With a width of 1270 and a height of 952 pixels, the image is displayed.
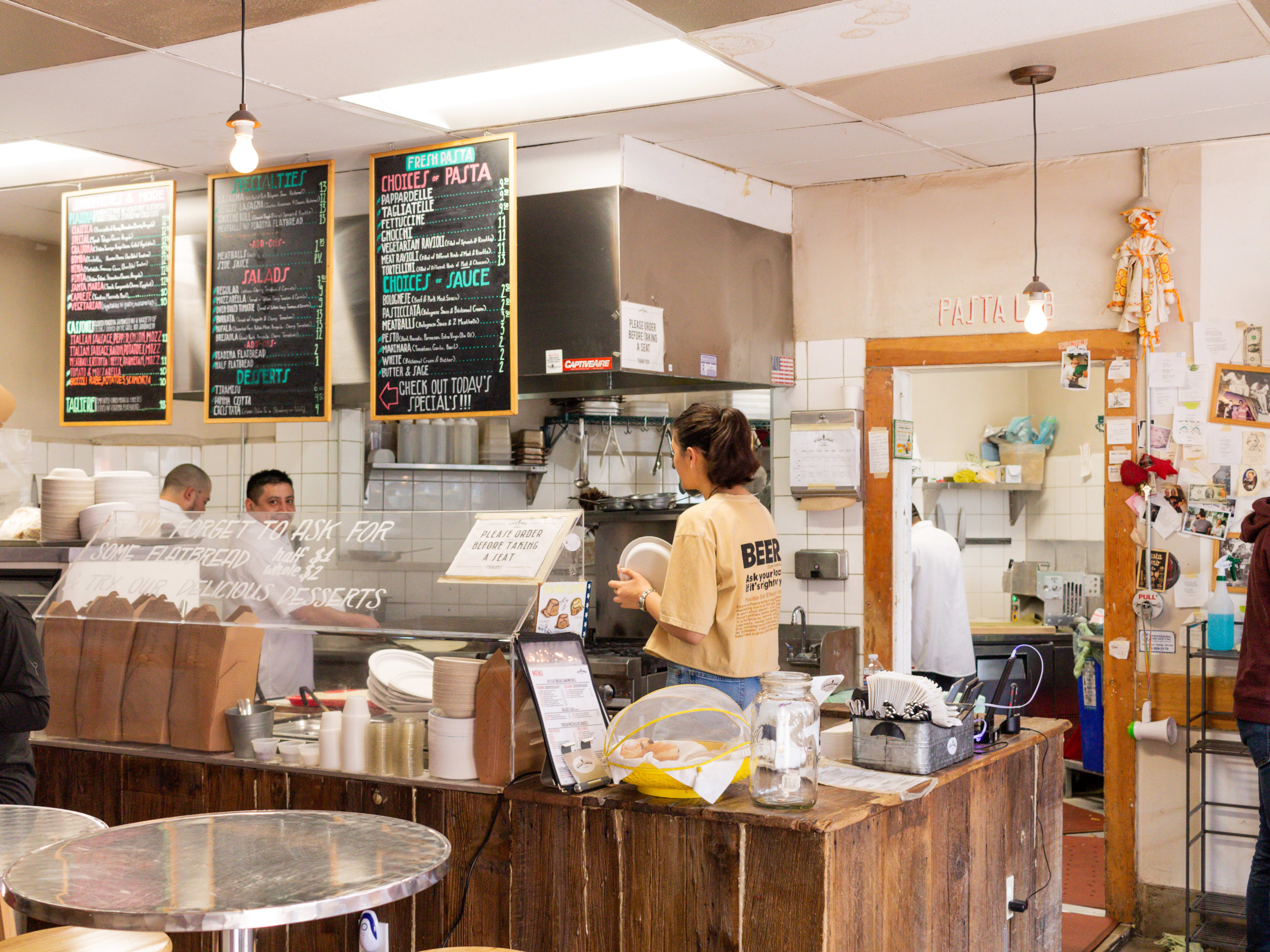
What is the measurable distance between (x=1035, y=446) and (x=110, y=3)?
6.58 m

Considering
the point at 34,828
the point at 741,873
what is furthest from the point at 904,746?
the point at 34,828

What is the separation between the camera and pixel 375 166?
15.9 feet

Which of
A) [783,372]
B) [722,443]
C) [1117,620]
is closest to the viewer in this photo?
[722,443]

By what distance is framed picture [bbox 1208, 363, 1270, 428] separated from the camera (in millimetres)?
4746

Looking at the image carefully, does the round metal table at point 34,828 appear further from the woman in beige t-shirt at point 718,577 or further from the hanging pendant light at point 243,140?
the hanging pendant light at point 243,140

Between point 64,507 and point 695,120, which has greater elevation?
point 695,120

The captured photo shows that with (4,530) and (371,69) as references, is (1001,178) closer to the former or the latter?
(371,69)

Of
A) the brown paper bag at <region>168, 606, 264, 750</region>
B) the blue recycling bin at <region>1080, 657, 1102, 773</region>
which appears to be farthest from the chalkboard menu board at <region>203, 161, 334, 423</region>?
the blue recycling bin at <region>1080, 657, 1102, 773</region>

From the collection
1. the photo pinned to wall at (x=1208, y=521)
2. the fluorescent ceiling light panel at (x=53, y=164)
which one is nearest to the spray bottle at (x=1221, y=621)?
the photo pinned to wall at (x=1208, y=521)

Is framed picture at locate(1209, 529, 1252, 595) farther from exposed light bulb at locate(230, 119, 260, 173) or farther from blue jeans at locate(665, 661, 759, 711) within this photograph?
exposed light bulb at locate(230, 119, 260, 173)

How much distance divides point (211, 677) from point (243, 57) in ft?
5.94

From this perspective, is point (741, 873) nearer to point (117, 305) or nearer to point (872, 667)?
point (872, 667)

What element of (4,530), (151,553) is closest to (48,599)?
(151,553)

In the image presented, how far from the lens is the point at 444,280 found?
187 inches
